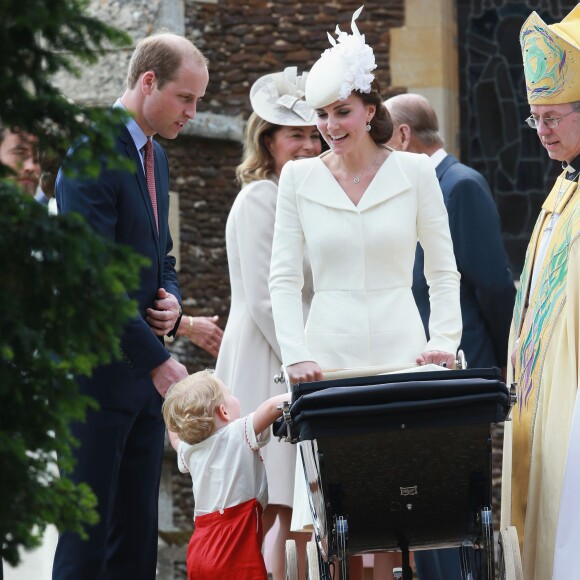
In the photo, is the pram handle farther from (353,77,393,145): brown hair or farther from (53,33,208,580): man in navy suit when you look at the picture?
(353,77,393,145): brown hair

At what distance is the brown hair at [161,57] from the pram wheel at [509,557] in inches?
78.4

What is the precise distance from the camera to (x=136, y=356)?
Answer: 17.0ft

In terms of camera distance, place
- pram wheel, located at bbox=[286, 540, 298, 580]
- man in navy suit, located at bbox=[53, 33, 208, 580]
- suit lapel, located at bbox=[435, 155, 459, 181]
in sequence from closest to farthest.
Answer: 1. man in navy suit, located at bbox=[53, 33, 208, 580]
2. pram wheel, located at bbox=[286, 540, 298, 580]
3. suit lapel, located at bbox=[435, 155, 459, 181]

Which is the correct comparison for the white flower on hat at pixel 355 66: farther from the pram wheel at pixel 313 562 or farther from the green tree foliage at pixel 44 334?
the green tree foliage at pixel 44 334

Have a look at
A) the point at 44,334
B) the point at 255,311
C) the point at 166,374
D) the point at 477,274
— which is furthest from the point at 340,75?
the point at 44,334

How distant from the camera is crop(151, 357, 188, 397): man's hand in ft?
17.2

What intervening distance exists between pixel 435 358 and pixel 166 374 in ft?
3.11

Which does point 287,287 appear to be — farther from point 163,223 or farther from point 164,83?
point 164,83

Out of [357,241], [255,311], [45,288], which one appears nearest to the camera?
[45,288]

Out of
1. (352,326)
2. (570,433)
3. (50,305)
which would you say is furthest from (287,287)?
(50,305)

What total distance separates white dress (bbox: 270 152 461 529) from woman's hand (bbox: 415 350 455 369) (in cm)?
6

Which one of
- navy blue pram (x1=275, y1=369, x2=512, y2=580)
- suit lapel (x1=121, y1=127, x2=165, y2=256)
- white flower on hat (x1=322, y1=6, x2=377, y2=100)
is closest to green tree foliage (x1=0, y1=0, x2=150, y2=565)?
navy blue pram (x1=275, y1=369, x2=512, y2=580)

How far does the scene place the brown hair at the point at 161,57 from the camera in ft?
17.9

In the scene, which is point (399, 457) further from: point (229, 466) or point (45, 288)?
point (45, 288)
